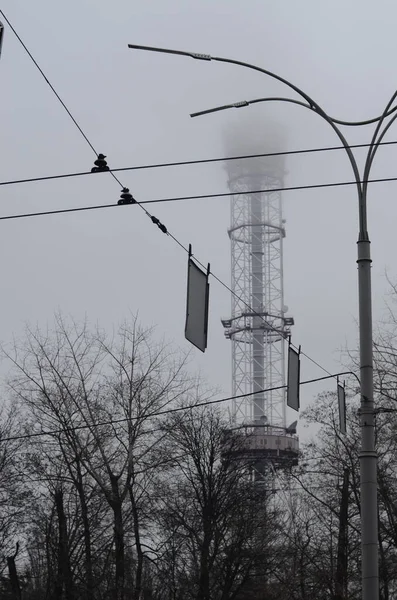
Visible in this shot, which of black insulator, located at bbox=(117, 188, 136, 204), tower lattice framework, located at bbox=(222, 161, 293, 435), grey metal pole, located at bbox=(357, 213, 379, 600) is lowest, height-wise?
grey metal pole, located at bbox=(357, 213, 379, 600)

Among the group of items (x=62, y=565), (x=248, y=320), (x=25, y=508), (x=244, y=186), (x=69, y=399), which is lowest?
(x=62, y=565)

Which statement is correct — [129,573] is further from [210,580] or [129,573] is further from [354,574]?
[354,574]

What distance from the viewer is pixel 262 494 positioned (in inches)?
1850

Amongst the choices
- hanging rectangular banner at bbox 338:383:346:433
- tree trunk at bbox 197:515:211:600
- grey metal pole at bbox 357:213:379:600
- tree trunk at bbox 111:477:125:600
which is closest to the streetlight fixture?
grey metal pole at bbox 357:213:379:600

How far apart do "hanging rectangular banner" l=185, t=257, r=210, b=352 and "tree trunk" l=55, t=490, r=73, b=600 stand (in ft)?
81.9

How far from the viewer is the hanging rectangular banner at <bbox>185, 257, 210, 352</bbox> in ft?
50.3

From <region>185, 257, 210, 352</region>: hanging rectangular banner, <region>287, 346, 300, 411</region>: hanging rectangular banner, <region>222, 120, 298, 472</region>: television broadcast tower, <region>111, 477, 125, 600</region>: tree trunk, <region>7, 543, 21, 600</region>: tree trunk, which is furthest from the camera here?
<region>222, 120, 298, 472</region>: television broadcast tower

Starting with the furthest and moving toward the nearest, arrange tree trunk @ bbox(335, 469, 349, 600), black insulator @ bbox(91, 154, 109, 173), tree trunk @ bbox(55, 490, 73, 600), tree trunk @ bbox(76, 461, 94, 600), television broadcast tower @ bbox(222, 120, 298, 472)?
television broadcast tower @ bbox(222, 120, 298, 472) < tree trunk @ bbox(335, 469, 349, 600) < tree trunk @ bbox(55, 490, 73, 600) < tree trunk @ bbox(76, 461, 94, 600) < black insulator @ bbox(91, 154, 109, 173)

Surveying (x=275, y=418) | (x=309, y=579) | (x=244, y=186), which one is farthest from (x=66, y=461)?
(x=244, y=186)

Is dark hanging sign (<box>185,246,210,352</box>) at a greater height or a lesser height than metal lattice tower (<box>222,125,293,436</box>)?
lesser

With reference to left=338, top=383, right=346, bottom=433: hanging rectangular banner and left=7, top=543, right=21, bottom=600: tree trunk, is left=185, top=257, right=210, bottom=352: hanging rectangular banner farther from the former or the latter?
left=7, top=543, right=21, bottom=600: tree trunk

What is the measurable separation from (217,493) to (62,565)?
7.11 meters

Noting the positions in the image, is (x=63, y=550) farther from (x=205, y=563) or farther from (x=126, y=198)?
(x=126, y=198)

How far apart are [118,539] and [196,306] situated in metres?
23.9
